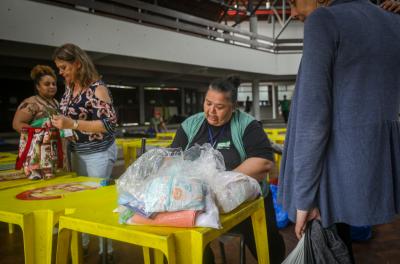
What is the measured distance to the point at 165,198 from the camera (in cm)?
86

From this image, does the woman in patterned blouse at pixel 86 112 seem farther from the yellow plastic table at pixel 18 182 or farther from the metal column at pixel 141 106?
the metal column at pixel 141 106

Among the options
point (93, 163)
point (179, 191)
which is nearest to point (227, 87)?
point (179, 191)

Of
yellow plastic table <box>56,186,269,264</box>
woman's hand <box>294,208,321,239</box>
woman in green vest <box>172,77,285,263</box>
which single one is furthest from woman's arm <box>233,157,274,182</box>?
woman's hand <box>294,208,321,239</box>

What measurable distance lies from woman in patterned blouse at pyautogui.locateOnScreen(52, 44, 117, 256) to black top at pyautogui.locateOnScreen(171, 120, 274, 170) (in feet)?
1.72

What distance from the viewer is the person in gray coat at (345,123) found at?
0.86m

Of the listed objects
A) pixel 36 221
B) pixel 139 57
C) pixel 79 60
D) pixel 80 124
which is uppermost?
pixel 139 57

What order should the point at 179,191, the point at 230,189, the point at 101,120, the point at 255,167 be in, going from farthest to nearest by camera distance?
the point at 101,120
the point at 255,167
the point at 230,189
the point at 179,191

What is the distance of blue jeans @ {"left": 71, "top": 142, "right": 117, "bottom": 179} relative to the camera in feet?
6.07

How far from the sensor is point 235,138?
5.02 ft

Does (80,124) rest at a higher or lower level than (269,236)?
higher

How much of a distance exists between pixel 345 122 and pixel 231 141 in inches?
28.3

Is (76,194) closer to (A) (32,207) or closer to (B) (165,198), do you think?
(A) (32,207)

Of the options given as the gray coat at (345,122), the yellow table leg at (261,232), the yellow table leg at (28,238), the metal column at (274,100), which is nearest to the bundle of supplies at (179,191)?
the yellow table leg at (261,232)

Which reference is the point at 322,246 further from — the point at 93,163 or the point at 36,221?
the point at 93,163
